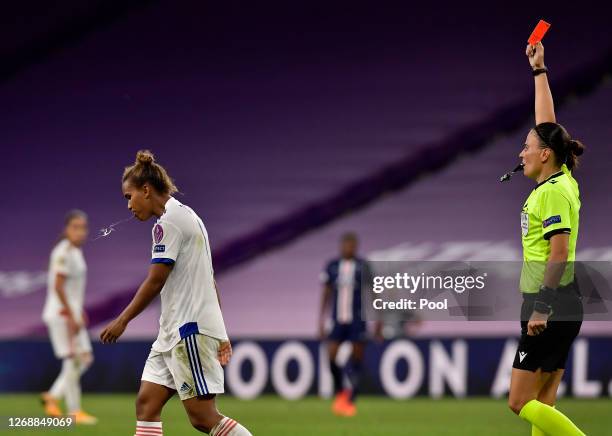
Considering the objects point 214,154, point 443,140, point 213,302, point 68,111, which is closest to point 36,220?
point 68,111

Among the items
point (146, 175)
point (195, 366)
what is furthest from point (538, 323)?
point (146, 175)

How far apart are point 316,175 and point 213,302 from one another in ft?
33.4

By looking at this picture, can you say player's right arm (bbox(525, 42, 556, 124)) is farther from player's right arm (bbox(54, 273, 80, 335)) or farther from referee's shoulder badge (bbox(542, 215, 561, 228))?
player's right arm (bbox(54, 273, 80, 335))

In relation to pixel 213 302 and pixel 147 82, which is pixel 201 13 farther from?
pixel 213 302

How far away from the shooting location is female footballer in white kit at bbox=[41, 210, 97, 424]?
11.3m

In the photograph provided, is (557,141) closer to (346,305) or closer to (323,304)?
(346,305)

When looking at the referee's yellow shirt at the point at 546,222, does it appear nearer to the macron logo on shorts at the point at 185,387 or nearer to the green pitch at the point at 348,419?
the macron logo on shorts at the point at 185,387

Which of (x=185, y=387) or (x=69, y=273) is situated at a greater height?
(x=69, y=273)

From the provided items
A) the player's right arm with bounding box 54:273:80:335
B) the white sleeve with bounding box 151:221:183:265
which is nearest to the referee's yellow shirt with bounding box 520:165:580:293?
the white sleeve with bounding box 151:221:183:265

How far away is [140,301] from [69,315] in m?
5.52

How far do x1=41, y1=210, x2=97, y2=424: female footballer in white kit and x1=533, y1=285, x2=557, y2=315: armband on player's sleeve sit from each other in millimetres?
6196

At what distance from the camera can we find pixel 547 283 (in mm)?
5977

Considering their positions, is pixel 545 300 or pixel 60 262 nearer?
pixel 545 300

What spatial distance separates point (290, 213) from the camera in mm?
16234
